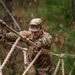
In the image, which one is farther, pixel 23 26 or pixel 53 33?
pixel 23 26

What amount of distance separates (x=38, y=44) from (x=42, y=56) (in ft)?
1.67

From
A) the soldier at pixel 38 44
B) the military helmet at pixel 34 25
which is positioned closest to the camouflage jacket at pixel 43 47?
the soldier at pixel 38 44

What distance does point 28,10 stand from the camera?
17344mm

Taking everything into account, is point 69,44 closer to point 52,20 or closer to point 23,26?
point 23,26

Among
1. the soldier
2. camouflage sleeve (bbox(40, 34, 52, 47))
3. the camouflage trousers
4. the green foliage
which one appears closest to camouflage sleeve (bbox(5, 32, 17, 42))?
the soldier

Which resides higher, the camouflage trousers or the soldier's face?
the soldier's face

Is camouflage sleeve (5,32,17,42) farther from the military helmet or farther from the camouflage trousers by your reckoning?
the camouflage trousers

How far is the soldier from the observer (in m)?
6.60

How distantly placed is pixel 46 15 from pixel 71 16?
2307mm

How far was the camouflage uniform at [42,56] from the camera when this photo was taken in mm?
6699

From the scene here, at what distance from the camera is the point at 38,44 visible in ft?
21.3

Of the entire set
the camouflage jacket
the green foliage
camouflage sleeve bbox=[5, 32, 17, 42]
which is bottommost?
the green foliage

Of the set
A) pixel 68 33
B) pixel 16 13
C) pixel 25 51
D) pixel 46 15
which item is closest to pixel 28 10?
pixel 16 13

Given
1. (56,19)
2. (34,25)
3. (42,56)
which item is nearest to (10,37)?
(34,25)
